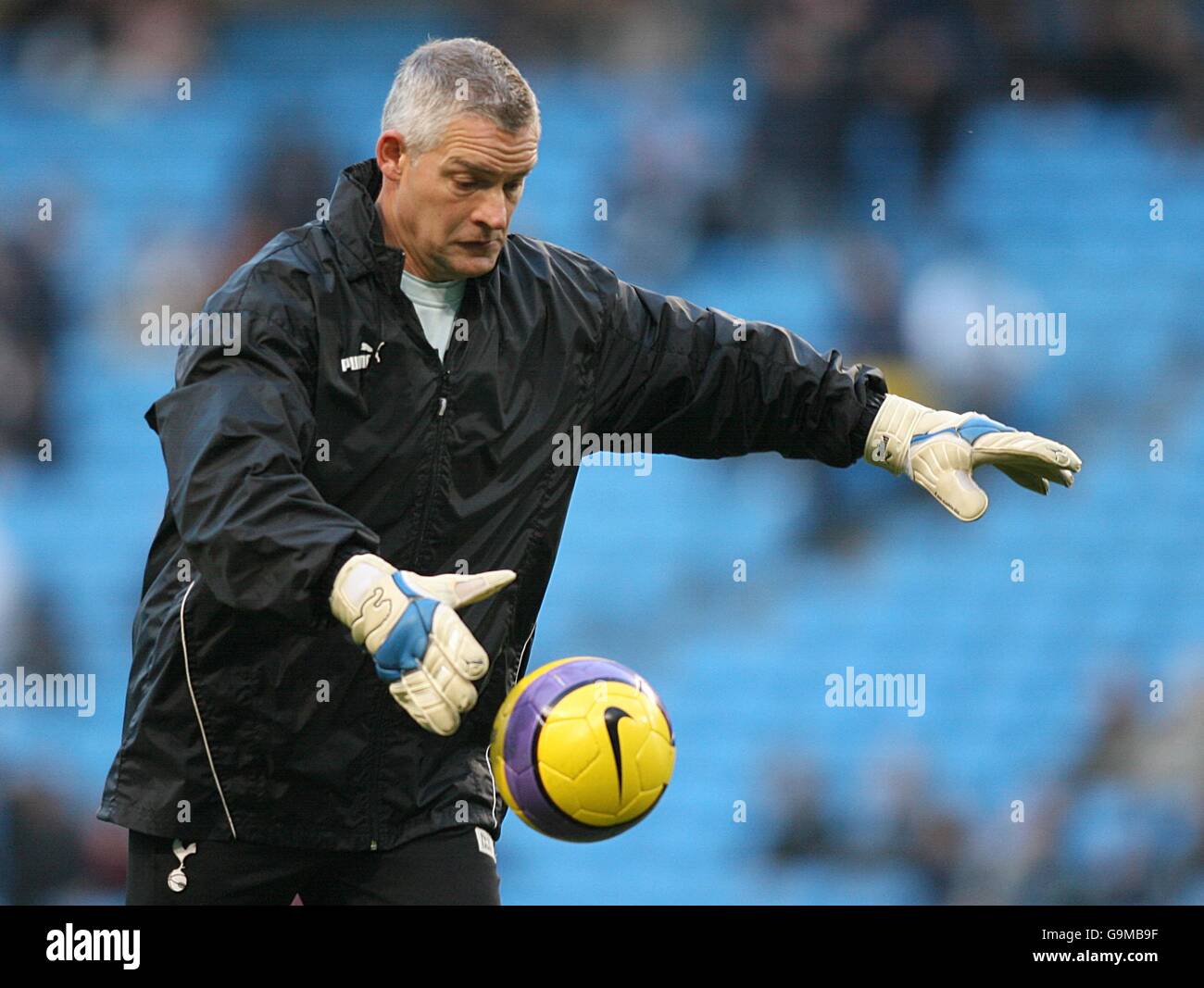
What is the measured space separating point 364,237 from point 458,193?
22 centimetres

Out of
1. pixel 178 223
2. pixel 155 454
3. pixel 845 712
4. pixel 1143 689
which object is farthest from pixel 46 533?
pixel 1143 689

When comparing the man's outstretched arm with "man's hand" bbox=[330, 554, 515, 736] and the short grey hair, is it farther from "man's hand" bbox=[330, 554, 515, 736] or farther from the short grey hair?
"man's hand" bbox=[330, 554, 515, 736]

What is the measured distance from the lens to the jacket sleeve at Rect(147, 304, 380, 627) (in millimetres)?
2953

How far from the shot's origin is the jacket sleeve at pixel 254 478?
295 cm

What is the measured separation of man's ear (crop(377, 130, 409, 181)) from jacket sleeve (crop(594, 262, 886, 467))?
567 millimetres

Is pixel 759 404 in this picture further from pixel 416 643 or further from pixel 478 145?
pixel 416 643

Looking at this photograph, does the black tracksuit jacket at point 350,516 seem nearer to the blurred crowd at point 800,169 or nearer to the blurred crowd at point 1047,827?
the blurred crowd at point 1047,827

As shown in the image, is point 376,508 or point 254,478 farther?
point 376,508

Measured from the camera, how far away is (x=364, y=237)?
352 centimetres

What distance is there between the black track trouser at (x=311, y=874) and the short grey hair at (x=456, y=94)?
4.73 feet

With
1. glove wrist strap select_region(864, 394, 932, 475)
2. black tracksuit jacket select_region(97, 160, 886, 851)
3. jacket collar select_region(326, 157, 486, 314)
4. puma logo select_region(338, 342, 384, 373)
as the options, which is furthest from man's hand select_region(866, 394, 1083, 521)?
puma logo select_region(338, 342, 384, 373)

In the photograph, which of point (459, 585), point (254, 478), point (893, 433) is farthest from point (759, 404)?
point (254, 478)

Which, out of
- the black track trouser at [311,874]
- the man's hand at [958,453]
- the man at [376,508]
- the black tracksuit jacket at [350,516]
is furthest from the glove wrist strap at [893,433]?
the black track trouser at [311,874]
